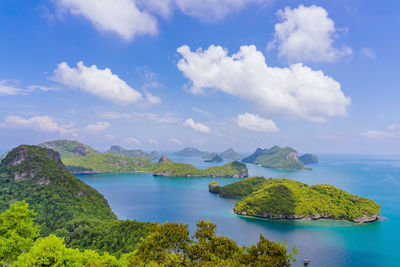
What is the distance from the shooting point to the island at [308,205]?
79.1 metres

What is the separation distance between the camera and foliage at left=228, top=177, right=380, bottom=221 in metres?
79.5

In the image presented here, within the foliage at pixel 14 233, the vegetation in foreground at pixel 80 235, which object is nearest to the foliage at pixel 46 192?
the vegetation in foreground at pixel 80 235

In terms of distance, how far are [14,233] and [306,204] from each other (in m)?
92.7

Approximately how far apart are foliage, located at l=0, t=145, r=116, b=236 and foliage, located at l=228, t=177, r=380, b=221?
202 ft

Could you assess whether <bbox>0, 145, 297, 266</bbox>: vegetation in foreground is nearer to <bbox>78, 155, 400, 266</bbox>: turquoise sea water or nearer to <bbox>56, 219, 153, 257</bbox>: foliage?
<bbox>56, 219, 153, 257</bbox>: foliage

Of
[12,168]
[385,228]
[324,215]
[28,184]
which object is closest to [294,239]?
[324,215]

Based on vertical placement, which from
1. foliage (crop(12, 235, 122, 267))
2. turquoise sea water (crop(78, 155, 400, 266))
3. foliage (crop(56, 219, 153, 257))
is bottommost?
turquoise sea water (crop(78, 155, 400, 266))

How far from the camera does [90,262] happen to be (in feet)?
72.5

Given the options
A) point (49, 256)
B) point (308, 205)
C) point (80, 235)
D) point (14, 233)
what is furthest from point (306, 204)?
point (14, 233)

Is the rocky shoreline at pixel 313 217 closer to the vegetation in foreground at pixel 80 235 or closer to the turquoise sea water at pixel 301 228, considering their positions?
the turquoise sea water at pixel 301 228

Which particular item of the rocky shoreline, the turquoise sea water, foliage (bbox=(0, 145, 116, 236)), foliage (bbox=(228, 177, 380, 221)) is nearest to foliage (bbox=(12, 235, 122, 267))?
foliage (bbox=(0, 145, 116, 236))

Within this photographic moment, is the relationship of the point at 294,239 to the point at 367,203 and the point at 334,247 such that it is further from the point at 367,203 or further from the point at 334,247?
the point at 367,203

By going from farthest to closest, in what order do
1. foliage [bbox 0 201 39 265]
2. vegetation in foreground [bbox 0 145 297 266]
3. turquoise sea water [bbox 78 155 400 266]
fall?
turquoise sea water [bbox 78 155 400 266], foliage [bbox 0 201 39 265], vegetation in foreground [bbox 0 145 297 266]

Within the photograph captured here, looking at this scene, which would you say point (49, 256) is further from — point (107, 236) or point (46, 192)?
point (46, 192)
